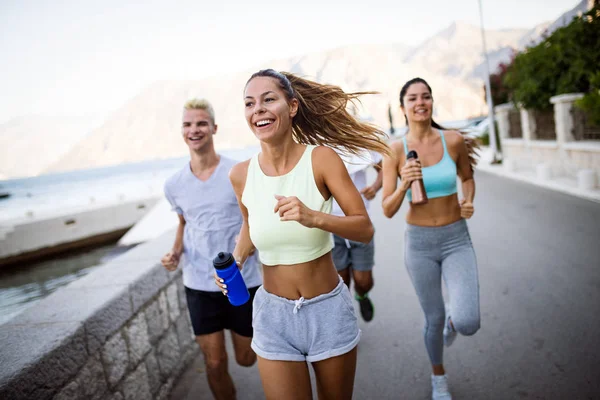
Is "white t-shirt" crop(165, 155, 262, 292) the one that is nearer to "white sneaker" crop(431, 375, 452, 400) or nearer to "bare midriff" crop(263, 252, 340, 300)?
"bare midriff" crop(263, 252, 340, 300)

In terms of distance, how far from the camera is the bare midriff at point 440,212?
321 centimetres

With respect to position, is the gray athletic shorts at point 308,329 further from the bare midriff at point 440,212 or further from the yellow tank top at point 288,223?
the bare midriff at point 440,212

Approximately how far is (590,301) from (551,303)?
0.36 metres

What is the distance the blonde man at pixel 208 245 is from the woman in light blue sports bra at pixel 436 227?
1237 millimetres

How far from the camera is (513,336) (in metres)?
3.85

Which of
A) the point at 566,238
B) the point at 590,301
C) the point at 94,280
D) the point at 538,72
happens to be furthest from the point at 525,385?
the point at 538,72

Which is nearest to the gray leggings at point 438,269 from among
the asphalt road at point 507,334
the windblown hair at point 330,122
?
the asphalt road at point 507,334

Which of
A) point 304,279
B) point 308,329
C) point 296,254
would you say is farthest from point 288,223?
point 308,329

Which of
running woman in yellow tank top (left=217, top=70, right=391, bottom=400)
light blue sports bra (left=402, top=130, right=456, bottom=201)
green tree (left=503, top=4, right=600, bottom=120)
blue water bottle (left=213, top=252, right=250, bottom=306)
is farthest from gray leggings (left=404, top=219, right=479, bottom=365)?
green tree (left=503, top=4, right=600, bottom=120)

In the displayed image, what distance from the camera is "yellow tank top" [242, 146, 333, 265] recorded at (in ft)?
6.89

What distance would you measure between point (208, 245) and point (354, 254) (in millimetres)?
1628

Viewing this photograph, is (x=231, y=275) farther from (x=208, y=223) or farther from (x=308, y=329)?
(x=208, y=223)

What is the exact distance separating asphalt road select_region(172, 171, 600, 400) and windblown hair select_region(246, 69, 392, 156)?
197cm

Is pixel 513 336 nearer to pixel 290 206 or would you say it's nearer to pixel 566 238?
pixel 290 206
